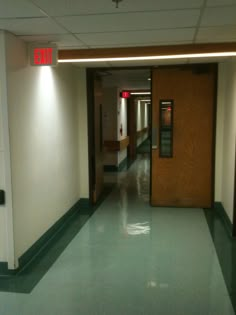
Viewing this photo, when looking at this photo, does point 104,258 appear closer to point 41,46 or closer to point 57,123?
point 57,123

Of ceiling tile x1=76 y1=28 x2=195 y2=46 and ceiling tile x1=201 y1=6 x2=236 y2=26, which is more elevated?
ceiling tile x1=76 y1=28 x2=195 y2=46

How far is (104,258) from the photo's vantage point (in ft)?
11.7

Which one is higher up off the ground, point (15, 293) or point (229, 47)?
point (229, 47)

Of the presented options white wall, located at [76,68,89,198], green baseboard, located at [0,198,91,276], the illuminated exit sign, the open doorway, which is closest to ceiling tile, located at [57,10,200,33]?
the illuminated exit sign

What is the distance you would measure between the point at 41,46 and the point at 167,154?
9.74 feet

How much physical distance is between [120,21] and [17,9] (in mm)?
824

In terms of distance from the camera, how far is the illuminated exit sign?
3297 millimetres

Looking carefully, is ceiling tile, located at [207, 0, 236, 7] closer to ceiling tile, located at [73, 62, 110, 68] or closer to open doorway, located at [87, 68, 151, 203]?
ceiling tile, located at [73, 62, 110, 68]

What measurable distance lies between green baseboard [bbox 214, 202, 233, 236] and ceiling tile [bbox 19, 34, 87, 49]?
300 centimetres

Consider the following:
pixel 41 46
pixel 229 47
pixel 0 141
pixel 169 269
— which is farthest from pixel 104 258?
pixel 229 47

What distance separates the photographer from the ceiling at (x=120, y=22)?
Answer: 7.45 ft

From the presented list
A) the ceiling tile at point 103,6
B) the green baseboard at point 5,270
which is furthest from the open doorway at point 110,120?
the ceiling tile at point 103,6

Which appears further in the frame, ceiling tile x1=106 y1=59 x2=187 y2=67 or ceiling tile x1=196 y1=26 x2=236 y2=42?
ceiling tile x1=106 y1=59 x2=187 y2=67

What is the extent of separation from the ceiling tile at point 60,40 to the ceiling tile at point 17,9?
2.11 ft
